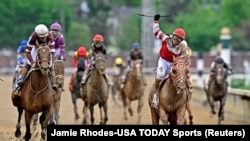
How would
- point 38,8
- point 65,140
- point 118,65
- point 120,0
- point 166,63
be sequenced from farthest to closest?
point 120,0, point 38,8, point 118,65, point 166,63, point 65,140

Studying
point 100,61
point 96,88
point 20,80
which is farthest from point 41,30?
point 96,88

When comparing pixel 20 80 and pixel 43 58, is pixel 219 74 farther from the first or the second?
pixel 43 58

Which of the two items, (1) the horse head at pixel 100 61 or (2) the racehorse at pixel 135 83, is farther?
(2) the racehorse at pixel 135 83

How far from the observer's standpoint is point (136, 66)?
69.4ft

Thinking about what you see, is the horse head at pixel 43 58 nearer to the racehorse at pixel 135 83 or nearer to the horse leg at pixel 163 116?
the horse leg at pixel 163 116

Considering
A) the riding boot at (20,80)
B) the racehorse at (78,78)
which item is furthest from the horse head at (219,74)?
the riding boot at (20,80)

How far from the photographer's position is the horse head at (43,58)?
13.1m

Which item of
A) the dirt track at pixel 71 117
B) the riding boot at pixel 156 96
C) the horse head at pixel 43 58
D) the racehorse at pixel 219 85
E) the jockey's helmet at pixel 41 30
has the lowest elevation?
the dirt track at pixel 71 117

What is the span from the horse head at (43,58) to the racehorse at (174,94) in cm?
201

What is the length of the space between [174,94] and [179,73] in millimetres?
531

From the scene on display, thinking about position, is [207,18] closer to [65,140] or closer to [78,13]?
[78,13]

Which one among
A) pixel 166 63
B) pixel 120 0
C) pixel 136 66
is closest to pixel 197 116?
pixel 136 66

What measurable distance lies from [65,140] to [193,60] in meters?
51.7

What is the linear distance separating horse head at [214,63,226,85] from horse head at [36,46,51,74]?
32.7ft
